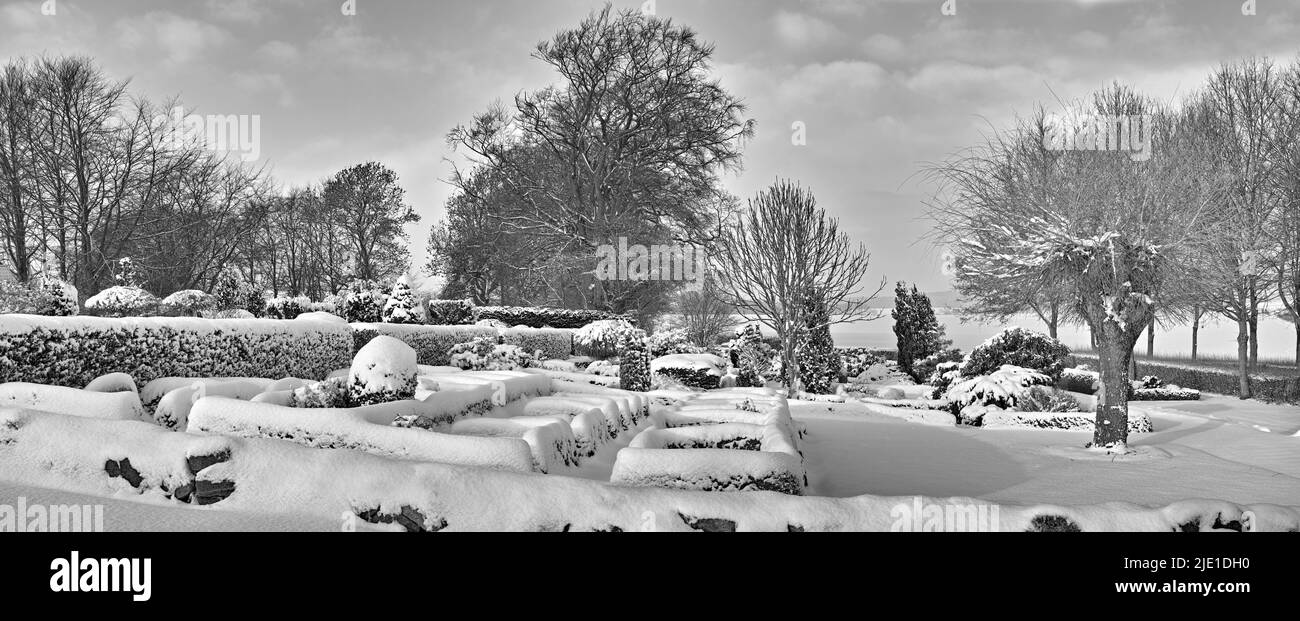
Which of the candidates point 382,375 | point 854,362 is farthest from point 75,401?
point 854,362

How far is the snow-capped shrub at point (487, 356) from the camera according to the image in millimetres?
16250

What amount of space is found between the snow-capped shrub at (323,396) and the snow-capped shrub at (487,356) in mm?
8136

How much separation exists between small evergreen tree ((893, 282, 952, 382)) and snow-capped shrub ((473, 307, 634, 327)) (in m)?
9.88

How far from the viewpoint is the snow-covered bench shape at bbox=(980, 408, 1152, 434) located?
39.9 ft

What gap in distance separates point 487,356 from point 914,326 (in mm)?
15154

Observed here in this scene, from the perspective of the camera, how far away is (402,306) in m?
18.9

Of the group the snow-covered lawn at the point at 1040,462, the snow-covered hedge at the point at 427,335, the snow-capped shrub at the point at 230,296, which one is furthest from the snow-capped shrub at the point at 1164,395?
the snow-capped shrub at the point at 230,296

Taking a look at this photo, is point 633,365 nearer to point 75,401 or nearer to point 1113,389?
point 1113,389

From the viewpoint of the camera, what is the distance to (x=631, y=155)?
87.4 ft

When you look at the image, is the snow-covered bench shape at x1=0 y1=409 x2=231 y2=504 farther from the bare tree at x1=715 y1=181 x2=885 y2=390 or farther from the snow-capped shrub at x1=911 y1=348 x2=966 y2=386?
the snow-capped shrub at x1=911 y1=348 x2=966 y2=386
